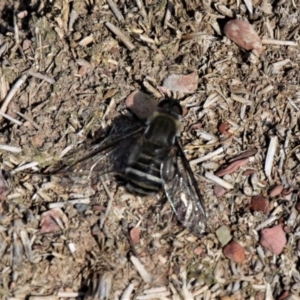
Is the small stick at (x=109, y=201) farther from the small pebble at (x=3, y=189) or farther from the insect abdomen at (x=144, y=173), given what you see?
Answer: the small pebble at (x=3, y=189)

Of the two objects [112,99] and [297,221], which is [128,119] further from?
[297,221]

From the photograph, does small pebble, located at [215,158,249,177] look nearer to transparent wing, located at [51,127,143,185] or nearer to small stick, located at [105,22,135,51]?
transparent wing, located at [51,127,143,185]

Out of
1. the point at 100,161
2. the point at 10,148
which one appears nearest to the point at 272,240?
the point at 100,161

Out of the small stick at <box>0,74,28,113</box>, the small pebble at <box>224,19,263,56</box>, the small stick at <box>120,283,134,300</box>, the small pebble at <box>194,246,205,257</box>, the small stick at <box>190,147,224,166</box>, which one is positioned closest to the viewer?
the small stick at <box>120,283,134,300</box>

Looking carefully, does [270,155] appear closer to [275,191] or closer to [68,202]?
[275,191]

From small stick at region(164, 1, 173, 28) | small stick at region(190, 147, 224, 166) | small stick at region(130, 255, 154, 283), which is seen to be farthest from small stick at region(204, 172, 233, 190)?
small stick at region(164, 1, 173, 28)

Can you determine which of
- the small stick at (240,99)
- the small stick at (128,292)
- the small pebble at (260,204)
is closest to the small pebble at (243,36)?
the small stick at (240,99)
